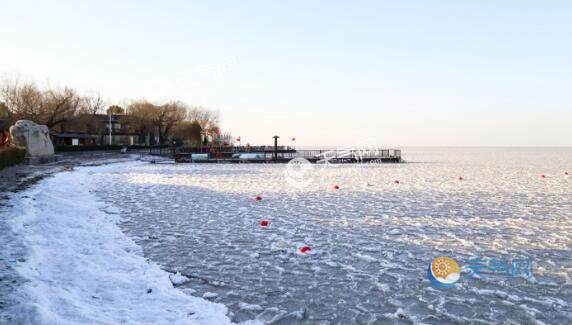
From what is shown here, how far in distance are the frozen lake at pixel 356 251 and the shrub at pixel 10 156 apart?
8529mm

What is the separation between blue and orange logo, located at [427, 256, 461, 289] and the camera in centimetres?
659

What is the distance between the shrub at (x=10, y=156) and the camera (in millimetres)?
20902

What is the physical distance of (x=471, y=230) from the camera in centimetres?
1048

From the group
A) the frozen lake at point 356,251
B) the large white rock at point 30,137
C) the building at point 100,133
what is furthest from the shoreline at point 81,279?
the building at point 100,133

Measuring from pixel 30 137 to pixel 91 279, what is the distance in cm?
2888

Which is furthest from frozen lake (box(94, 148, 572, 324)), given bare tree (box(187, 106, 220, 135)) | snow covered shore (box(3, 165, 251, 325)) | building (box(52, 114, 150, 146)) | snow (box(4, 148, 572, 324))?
bare tree (box(187, 106, 220, 135))

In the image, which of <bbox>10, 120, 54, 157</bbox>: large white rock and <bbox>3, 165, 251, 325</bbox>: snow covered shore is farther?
<bbox>10, 120, 54, 157</bbox>: large white rock

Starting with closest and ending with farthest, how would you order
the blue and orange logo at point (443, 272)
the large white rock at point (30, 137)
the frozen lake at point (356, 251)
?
1. the frozen lake at point (356, 251)
2. the blue and orange logo at point (443, 272)
3. the large white rock at point (30, 137)

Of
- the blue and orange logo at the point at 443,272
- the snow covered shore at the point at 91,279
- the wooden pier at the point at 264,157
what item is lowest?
the blue and orange logo at the point at 443,272

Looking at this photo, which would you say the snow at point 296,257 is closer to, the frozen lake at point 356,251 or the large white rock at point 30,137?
the frozen lake at point 356,251

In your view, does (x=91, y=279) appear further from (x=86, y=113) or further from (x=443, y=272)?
(x=86, y=113)

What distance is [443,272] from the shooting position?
7027 millimetres

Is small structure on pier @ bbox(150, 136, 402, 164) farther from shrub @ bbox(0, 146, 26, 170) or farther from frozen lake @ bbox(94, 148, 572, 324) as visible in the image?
frozen lake @ bbox(94, 148, 572, 324)

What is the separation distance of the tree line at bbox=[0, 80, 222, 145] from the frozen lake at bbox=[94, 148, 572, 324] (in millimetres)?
42101
